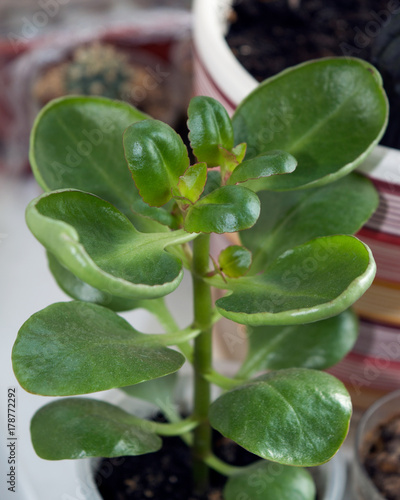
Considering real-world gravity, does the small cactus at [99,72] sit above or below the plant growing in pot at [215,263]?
below

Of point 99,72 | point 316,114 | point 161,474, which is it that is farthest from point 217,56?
point 99,72

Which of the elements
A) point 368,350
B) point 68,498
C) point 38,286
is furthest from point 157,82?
point 68,498

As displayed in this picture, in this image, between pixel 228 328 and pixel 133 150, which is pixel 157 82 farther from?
pixel 133 150

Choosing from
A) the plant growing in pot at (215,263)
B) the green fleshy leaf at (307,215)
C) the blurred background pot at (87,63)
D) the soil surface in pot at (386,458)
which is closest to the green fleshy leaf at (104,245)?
the plant growing in pot at (215,263)

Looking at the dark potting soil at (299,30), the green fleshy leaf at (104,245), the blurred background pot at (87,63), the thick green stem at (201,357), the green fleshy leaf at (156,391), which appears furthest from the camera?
the blurred background pot at (87,63)

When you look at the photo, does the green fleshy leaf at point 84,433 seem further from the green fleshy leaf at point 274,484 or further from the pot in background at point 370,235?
the pot in background at point 370,235

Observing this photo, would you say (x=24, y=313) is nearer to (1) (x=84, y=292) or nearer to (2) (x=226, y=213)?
(1) (x=84, y=292)
